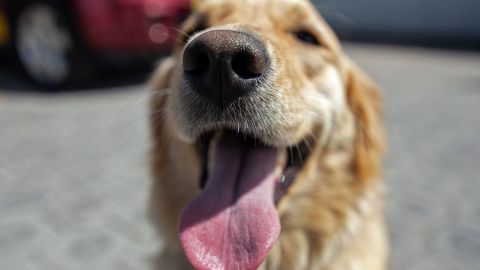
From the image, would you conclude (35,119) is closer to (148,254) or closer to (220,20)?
(148,254)

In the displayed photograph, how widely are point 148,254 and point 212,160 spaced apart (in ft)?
4.87

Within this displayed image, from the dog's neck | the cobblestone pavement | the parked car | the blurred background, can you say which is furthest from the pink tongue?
the parked car

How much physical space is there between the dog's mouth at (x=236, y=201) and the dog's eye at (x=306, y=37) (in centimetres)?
67

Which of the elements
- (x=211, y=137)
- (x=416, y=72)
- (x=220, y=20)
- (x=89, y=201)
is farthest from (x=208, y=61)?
(x=416, y=72)

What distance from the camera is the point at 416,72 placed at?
10094 millimetres

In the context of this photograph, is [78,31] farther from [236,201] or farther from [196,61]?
Answer: [196,61]

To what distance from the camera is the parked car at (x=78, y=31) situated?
23.5 feet

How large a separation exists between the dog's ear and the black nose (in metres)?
1.12

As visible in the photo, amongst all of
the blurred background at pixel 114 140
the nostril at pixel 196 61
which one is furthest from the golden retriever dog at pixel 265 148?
the blurred background at pixel 114 140

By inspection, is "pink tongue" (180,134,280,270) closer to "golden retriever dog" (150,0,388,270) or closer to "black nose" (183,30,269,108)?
"golden retriever dog" (150,0,388,270)

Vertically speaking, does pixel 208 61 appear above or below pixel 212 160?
above

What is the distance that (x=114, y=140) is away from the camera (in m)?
6.00

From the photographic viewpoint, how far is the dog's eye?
279 centimetres

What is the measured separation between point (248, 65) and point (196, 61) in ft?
0.70
